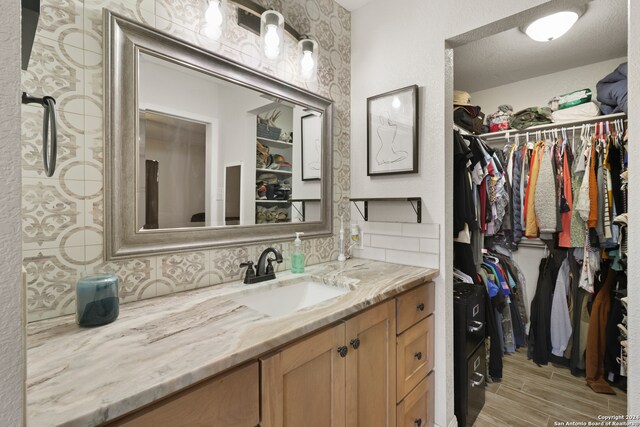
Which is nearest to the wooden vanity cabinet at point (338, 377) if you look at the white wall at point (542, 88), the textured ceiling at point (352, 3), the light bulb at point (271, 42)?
the light bulb at point (271, 42)

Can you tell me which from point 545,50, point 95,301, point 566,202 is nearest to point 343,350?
point 95,301

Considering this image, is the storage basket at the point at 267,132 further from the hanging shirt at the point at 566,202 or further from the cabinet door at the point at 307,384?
the hanging shirt at the point at 566,202

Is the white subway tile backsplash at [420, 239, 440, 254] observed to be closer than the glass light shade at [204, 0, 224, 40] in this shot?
No

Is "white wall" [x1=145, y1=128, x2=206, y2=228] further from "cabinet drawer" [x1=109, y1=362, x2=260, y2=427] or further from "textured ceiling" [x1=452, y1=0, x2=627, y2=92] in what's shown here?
"textured ceiling" [x1=452, y1=0, x2=627, y2=92]

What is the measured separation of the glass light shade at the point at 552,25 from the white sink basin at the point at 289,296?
77.0 inches

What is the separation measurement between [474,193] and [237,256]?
1.71 m

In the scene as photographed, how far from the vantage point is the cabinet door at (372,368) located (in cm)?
106

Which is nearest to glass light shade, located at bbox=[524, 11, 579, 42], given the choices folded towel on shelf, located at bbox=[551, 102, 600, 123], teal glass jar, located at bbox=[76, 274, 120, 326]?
folded towel on shelf, located at bbox=[551, 102, 600, 123]

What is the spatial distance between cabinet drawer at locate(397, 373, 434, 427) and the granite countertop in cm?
61

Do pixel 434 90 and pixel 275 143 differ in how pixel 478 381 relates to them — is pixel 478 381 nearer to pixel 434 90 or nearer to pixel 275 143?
pixel 434 90

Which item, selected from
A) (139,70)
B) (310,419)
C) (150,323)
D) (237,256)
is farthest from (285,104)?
(310,419)

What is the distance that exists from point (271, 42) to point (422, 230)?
1214mm

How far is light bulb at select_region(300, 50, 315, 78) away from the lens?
1.56 metres

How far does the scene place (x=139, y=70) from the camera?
41.5 inches
